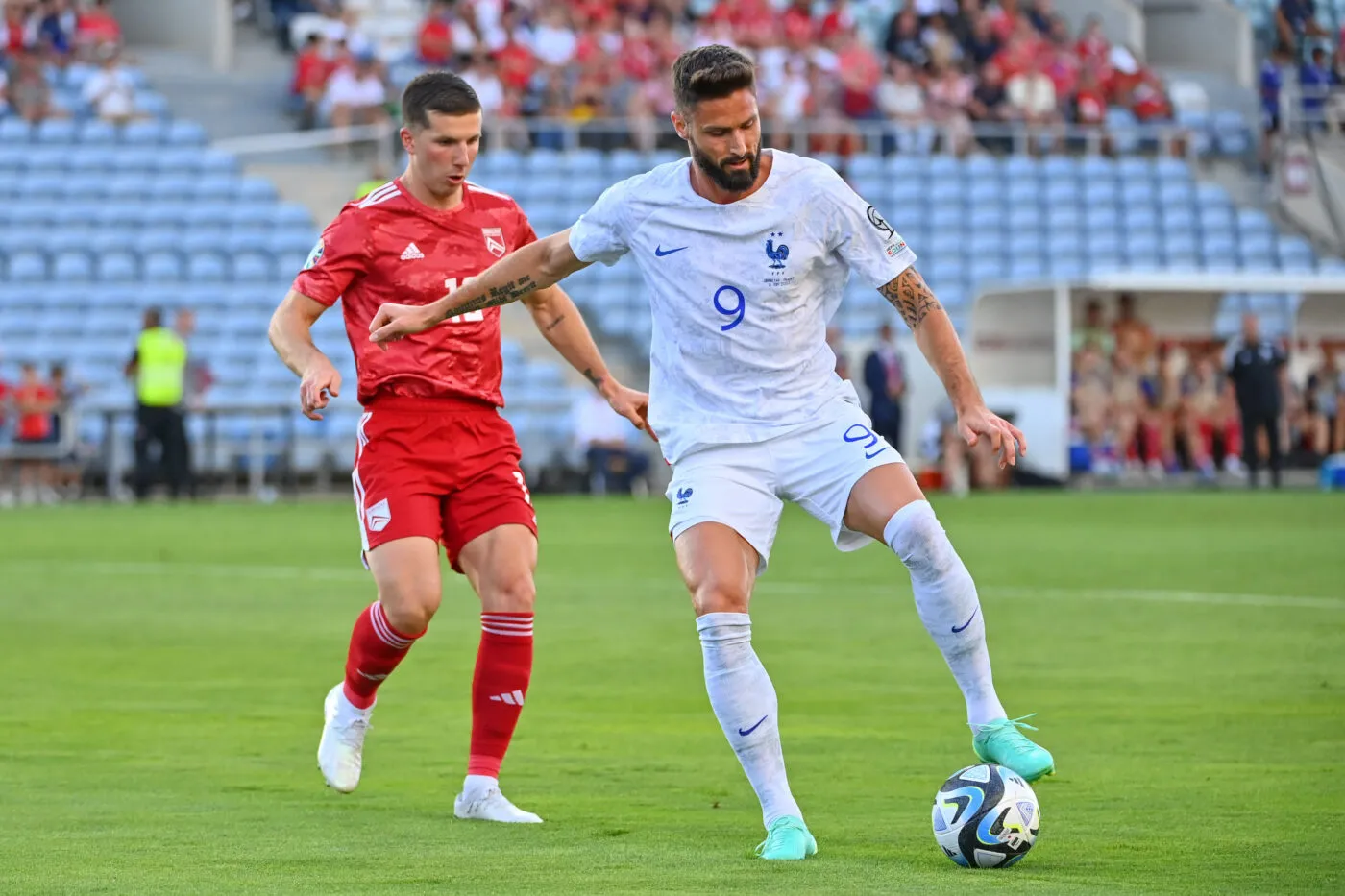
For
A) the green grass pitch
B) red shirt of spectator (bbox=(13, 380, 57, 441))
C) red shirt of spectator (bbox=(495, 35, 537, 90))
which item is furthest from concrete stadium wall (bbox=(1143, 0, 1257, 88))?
the green grass pitch

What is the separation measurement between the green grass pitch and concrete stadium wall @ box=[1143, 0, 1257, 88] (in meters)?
21.5

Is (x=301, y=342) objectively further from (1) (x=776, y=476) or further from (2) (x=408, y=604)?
(1) (x=776, y=476)

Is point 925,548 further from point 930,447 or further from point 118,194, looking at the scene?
point 118,194

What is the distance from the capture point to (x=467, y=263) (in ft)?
24.0

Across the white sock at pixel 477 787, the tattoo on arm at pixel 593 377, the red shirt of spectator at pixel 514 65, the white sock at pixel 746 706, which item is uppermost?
the red shirt of spectator at pixel 514 65

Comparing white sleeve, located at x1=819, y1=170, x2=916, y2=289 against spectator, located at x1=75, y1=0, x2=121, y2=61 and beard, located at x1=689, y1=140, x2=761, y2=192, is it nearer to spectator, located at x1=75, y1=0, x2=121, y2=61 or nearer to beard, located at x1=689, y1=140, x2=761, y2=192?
beard, located at x1=689, y1=140, x2=761, y2=192

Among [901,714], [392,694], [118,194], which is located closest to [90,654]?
[392,694]

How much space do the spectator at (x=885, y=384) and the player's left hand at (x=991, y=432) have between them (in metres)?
21.2

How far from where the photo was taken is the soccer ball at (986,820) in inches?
222

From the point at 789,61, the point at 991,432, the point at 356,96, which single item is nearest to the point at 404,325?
the point at 991,432

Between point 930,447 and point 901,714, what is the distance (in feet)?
63.7

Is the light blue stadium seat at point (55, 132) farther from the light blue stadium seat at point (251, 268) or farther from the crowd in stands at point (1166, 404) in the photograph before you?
the crowd in stands at point (1166, 404)

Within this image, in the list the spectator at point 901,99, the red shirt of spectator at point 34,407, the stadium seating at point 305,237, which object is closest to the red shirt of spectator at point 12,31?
the stadium seating at point 305,237

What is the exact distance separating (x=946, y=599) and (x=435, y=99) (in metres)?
2.32
